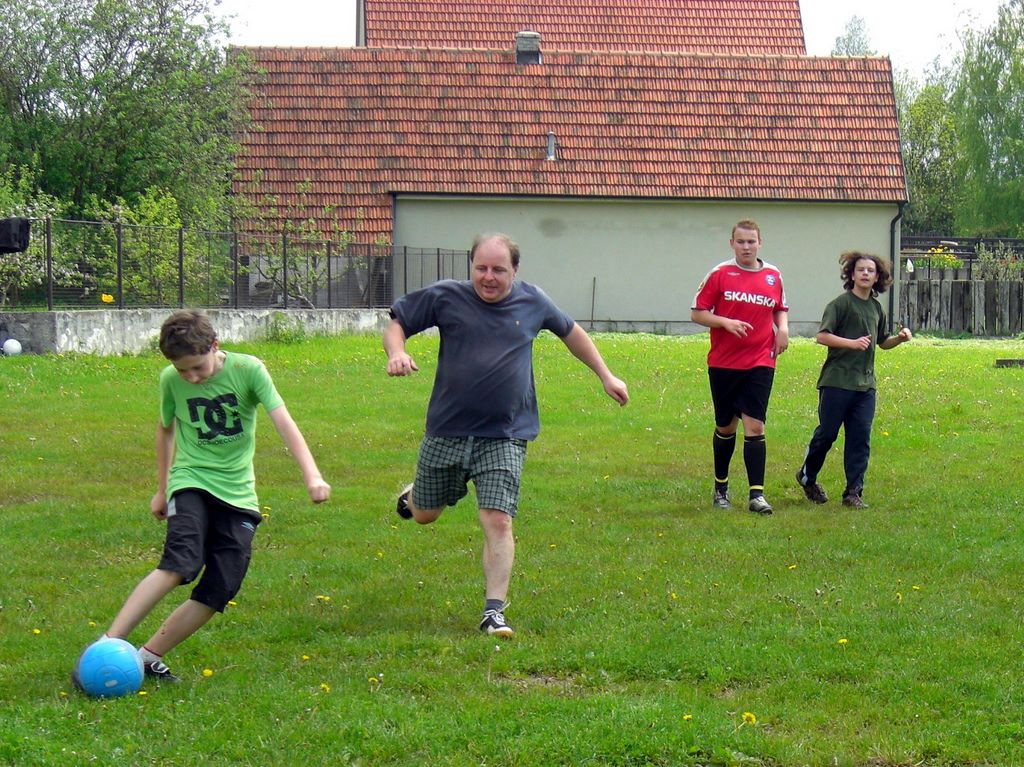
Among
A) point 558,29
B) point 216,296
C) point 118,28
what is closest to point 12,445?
point 216,296

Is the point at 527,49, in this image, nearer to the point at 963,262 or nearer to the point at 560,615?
the point at 963,262

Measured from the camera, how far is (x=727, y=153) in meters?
36.5

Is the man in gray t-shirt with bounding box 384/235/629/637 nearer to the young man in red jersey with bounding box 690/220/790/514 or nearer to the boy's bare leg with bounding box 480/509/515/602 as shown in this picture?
the boy's bare leg with bounding box 480/509/515/602

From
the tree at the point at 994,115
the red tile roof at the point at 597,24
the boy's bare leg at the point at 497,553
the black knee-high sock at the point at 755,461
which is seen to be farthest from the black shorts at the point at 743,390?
the tree at the point at 994,115

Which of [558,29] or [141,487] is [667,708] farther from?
[558,29]

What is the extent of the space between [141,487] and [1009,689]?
274 inches

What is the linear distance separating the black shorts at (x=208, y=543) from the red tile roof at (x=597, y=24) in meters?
36.7

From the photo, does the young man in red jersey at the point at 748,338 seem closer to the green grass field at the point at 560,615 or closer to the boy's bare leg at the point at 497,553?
the green grass field at the point at 560,615

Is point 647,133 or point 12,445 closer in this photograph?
point 12,445

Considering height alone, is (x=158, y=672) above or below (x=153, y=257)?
below

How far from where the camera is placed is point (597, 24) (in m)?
43.0

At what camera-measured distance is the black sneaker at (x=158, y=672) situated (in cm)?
586

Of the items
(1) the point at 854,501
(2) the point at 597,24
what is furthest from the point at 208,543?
(2) the point at 597,24

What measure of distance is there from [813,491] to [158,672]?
5790 mm
